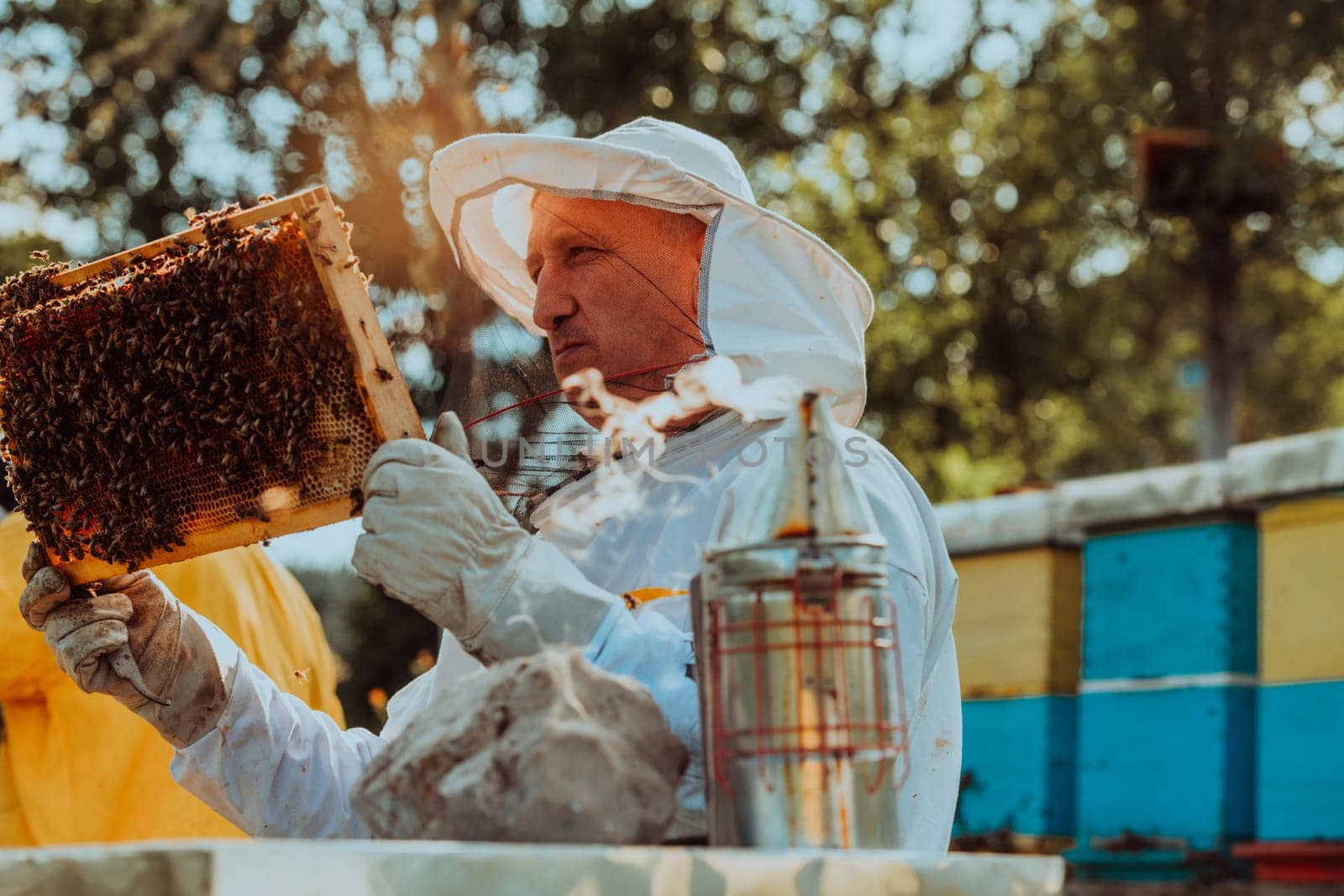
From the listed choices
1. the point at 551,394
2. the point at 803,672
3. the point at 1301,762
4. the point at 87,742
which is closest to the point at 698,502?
the point at 551,394

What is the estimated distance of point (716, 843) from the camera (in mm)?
1737

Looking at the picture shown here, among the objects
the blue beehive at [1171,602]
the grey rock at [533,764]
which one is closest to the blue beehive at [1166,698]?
the blue beehive at [1171,602]

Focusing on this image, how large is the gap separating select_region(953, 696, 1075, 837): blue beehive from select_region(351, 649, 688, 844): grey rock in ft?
16.7

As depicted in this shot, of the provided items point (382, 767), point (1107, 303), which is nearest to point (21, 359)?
point (382, 767)

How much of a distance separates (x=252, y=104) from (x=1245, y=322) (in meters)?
13.9

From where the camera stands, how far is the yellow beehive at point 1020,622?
21.6 feet

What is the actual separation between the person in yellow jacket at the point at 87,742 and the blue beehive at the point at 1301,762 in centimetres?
342

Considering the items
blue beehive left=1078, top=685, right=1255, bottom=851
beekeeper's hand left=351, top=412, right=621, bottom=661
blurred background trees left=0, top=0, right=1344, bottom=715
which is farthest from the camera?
blurred background trees left=0, top=0, right=1344, bottom=715

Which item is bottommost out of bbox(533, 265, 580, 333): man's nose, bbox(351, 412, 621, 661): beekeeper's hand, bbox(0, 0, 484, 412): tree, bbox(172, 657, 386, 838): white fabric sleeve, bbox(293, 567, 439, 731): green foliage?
bbox(293, 567, 439, 731): green foliage

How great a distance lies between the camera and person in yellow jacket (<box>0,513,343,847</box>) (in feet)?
13.1

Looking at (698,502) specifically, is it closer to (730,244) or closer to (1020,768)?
(730,244)

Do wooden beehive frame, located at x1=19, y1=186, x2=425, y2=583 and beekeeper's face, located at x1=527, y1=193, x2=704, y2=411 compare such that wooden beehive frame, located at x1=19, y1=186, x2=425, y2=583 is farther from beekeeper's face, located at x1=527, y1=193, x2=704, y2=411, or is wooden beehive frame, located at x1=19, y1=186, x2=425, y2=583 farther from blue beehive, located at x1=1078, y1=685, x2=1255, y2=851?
blue beehive, located at x1=1078, y1=685, x2=1255, y2=851

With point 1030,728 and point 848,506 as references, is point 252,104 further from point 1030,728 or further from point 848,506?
point 848,506

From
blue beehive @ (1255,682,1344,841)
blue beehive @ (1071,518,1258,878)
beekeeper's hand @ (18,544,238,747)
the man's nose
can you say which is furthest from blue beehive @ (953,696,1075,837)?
beekeeper's hand @ (18,544,238,747)
